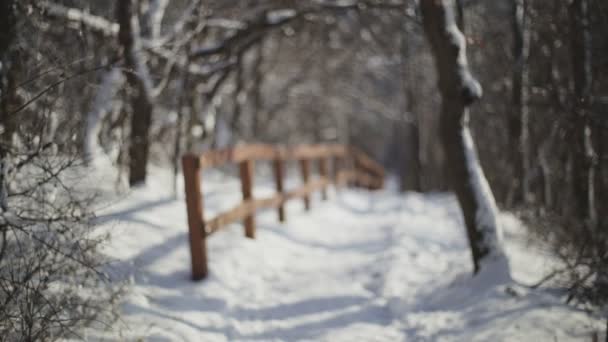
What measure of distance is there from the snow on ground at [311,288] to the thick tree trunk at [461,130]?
0.37 metres

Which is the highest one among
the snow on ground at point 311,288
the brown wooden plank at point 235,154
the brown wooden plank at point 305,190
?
the brown wooden plank at point 235,154

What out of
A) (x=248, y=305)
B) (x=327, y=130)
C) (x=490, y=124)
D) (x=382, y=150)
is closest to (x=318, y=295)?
(x=248, y=305)

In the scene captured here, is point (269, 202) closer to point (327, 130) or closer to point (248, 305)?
point (248, 305)

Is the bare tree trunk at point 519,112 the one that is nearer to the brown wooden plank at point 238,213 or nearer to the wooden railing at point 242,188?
the wooden railing at point 242,188

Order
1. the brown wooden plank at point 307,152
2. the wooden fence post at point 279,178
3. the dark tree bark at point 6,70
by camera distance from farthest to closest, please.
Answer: the brown wooden plank at point 307,152 < the wooden fence post at point 279,178 < the dark tree bark at point 6,70

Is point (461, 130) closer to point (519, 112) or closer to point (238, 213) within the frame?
point (238, 213)

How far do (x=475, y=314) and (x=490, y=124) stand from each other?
37.5 ft

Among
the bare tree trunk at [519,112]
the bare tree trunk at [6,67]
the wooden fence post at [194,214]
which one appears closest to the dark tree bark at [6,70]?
the bare tree trunk at [6,67]

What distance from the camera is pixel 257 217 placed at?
294 inches

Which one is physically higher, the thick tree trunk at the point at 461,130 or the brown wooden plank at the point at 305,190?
the thick tree trunk at the point at 461,130

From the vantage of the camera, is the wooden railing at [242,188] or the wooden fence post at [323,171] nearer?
the wooden railing at [242,188]

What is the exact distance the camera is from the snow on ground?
3838mm

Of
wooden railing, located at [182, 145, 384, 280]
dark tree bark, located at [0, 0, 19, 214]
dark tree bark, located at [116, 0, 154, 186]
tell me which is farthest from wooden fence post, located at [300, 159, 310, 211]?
dark tree bark, located at [0, 0, 19, 214]

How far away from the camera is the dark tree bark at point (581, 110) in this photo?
17.9 feet
